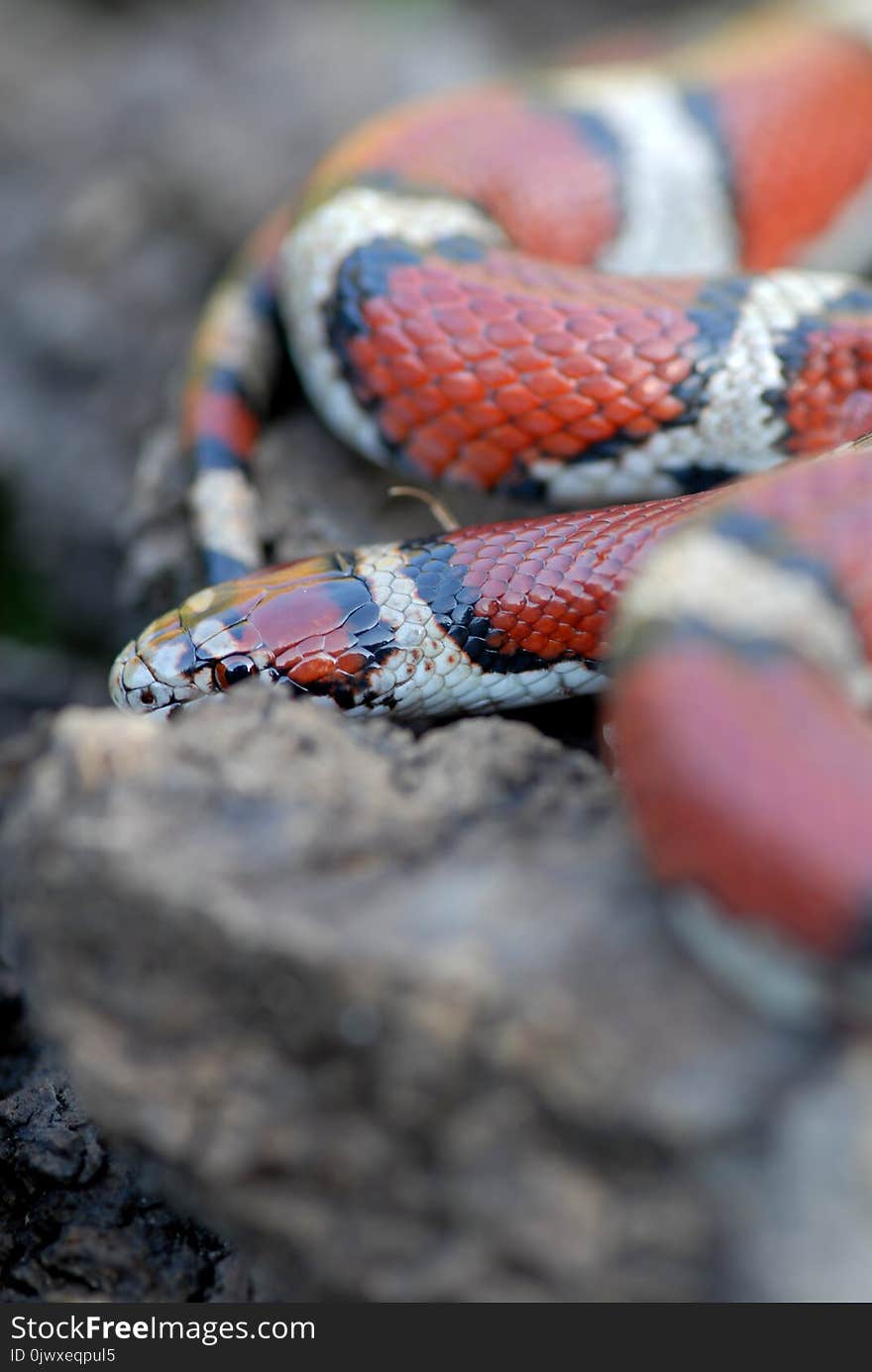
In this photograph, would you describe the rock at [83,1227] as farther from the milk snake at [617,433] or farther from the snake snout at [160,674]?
the milk snake at [617,433]

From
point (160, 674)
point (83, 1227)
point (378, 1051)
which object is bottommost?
point (83, 1227)

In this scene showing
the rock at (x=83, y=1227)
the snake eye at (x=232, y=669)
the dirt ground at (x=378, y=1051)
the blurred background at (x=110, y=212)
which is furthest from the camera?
the blurred background at (x=110, y=212)

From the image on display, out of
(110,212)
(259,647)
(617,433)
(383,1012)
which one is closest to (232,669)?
(259,647)

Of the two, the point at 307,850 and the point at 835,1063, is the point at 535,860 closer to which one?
the point at 307,850

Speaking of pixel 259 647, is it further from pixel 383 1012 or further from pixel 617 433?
pixel 383 1012

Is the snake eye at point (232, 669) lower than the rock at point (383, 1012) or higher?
higher

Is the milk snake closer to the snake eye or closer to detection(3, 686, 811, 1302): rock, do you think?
the snake eye

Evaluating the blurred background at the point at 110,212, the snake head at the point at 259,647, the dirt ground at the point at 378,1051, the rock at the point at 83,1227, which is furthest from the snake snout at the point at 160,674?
the blurred background at the point at 110,212
